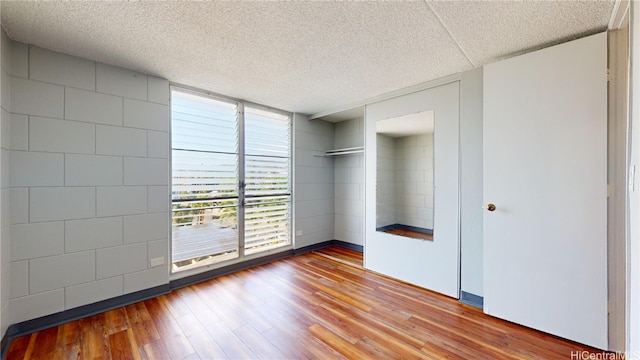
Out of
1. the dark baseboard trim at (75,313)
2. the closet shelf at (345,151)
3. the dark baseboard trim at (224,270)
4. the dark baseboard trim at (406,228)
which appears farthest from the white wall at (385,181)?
the dark baseboard trim at (75,313)

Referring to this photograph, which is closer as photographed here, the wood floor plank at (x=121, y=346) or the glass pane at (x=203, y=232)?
the wood floor plank at (x=121, y=346)

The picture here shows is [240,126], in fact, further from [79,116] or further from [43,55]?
[43,55]

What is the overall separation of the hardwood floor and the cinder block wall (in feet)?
1.03

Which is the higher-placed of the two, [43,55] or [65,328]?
[43,55]

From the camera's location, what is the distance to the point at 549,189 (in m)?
1.88

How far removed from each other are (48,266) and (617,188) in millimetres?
4211

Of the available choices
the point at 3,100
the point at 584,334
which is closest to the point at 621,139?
the point at 584,334

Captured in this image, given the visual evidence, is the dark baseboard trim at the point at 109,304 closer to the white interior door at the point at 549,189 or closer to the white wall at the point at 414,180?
the white wall at the point at 414,180

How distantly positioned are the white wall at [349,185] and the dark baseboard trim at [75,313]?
2.66 metres

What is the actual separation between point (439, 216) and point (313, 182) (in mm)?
2063

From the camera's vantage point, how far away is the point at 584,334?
1769 millimetres

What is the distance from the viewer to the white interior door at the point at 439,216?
2525 millimetres

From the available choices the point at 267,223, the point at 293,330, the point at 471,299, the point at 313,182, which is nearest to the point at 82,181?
the point at 267,223

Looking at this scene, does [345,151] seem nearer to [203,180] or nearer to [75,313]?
[203,180]
